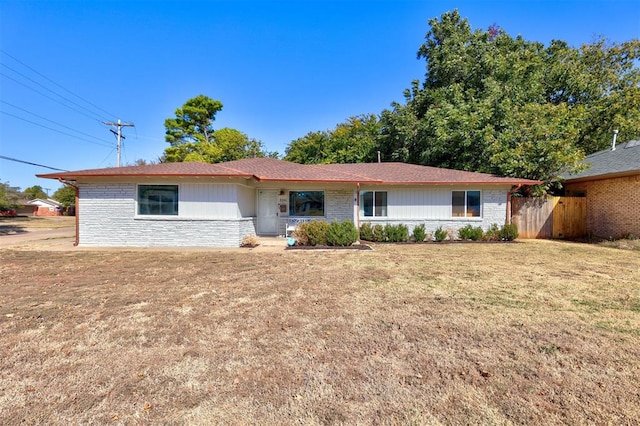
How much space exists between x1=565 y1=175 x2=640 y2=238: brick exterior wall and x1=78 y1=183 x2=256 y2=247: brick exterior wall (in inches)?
594

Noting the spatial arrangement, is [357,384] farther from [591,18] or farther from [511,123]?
[591,18]

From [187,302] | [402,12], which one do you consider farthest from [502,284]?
[402,12]

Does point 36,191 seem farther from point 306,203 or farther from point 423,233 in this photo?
point 423,233

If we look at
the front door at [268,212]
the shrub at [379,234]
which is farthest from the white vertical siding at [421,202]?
the front door at [268,212]

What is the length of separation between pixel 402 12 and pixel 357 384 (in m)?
16.4

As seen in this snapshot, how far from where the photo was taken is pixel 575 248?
35.0 ft

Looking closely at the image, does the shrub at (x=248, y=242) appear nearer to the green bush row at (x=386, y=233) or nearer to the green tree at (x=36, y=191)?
the green bush row at (x=386, y=233)

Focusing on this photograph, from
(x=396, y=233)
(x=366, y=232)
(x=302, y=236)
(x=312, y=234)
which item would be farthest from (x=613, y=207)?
(x=302, y=236)

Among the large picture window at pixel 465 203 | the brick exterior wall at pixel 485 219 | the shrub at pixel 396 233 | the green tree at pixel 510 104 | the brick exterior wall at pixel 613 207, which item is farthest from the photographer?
the green tree at pixel 510 104

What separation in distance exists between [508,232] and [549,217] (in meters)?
3.35

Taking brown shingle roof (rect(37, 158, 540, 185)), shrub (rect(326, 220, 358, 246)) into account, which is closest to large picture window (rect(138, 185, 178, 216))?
brown shingle roof (rect(37, 158, 540, 185))

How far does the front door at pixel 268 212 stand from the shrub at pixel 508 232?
30.9ft

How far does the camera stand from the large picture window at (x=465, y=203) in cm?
1325

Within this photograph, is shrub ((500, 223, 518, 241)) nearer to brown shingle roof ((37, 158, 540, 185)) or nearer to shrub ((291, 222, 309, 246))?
brown shingle roof ((37, 158, 540, 185))
